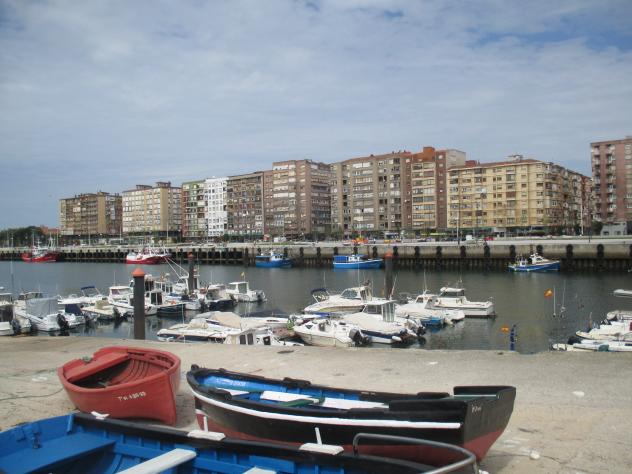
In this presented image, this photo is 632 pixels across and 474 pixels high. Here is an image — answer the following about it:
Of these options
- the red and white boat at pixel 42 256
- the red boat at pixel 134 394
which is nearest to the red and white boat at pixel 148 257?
the red and white boat at pixel 42 256

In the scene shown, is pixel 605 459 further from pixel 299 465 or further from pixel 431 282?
pixel 431 282

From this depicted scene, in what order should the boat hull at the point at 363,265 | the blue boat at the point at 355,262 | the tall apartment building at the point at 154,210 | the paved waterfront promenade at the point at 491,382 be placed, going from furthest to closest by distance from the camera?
the tall apartment building at the point at 154,210 → the blue boat at the point at 355,262 → the boat hull at the point at 363,265 → the paved waterfront promenade at the point at 491,382

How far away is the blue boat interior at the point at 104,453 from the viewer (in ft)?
15.6

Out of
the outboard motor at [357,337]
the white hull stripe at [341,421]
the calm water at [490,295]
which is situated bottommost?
the calm water at [490,295]

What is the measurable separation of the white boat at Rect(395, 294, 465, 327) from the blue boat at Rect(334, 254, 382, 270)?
142ft

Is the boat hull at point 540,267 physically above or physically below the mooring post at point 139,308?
below

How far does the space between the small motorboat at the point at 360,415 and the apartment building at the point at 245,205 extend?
12907 cm

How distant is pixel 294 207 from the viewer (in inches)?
5098

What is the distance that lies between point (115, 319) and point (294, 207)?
95948 millimetres

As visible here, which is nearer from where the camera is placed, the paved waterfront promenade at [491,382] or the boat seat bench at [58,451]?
the boat seat bench at [58,451]

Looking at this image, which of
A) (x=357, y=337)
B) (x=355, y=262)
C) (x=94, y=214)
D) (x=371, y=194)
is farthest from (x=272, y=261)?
(x=94, y=214)

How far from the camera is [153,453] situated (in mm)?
5234

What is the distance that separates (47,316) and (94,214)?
157m

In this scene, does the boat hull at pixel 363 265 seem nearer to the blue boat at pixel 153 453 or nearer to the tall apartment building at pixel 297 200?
the tall apartment building at pixel 297 200
